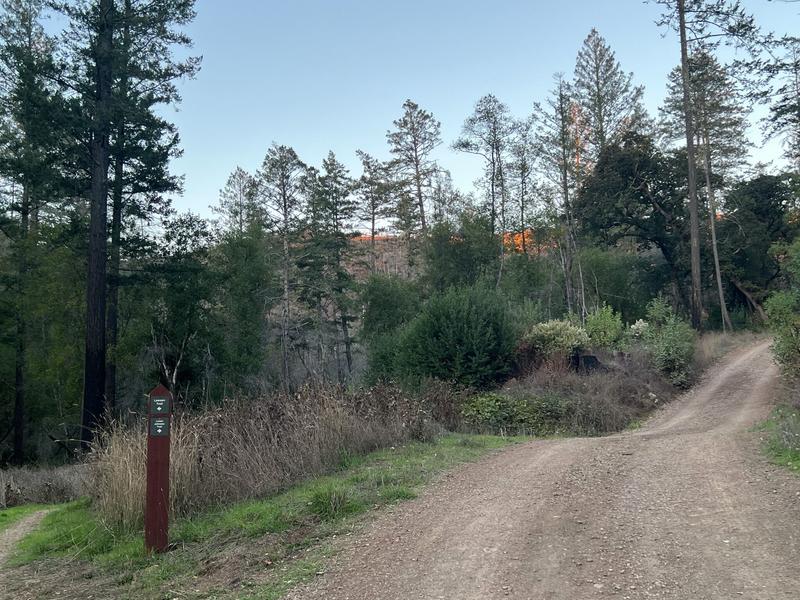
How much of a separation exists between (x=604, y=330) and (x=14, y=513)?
61.3 ft

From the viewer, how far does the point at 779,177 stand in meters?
36.1

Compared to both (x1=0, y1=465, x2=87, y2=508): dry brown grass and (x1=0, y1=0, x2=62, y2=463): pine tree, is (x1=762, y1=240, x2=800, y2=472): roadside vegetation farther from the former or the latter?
(x1=0, y1=0, x2=62, y2=463): pine tree

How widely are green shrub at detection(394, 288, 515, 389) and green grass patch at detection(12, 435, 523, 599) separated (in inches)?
337

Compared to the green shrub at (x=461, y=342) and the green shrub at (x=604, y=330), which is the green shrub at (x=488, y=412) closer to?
the green shrub at (x=461, y=342)

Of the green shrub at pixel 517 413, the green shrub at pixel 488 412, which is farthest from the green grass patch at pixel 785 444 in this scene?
the green shrub at pixel 488 412


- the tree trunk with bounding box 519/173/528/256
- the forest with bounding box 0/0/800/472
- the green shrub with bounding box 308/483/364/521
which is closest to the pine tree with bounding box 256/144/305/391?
the forest with bounding box 0/0/800/472

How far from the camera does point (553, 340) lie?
741 inches

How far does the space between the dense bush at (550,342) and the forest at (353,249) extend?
76 millimetres

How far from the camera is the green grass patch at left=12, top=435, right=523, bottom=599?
5.48 metres

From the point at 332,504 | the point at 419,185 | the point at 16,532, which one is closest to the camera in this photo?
the point at 332,504

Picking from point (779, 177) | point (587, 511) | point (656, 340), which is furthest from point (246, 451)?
point (779, 177)

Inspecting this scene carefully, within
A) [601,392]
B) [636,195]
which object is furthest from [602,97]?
[601,392]

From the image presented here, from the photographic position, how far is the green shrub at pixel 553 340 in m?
18.5

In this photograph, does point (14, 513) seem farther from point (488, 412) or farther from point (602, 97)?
point (602, 97)
